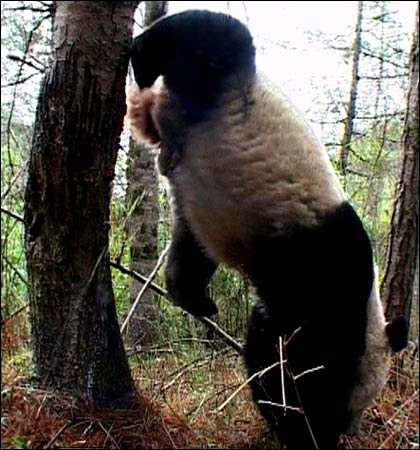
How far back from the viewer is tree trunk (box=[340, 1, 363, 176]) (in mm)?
4352

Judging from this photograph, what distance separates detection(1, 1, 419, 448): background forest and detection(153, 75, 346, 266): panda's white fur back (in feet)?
0.86

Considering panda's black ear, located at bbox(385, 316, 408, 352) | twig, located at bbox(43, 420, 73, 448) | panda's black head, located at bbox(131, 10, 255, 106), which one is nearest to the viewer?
twig, located at bbox(43, 420, 73, 448)

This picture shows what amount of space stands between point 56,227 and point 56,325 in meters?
0.31

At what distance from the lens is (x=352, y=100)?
18.0 ft

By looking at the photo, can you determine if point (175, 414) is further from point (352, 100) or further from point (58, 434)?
point (352, 100)

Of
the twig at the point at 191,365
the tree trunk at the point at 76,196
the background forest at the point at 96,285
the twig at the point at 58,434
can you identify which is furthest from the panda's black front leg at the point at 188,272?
the twig at the point at 58,434

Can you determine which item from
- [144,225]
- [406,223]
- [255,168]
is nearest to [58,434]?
[255,168]

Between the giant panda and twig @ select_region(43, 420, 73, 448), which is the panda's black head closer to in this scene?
the giant panda

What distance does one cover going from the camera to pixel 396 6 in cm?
578

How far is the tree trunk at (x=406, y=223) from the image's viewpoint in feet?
11.6

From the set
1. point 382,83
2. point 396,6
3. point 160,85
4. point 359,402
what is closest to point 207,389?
point 359,402

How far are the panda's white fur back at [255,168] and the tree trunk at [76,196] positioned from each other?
38 cm

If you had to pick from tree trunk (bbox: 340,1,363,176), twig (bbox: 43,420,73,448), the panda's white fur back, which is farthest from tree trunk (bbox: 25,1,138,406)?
tree trunk (bbox: 340,1,363,176)

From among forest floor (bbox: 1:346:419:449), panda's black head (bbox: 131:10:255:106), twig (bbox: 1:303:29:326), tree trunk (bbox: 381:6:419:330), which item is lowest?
forest floor (bbox: 1:346:419:449)
